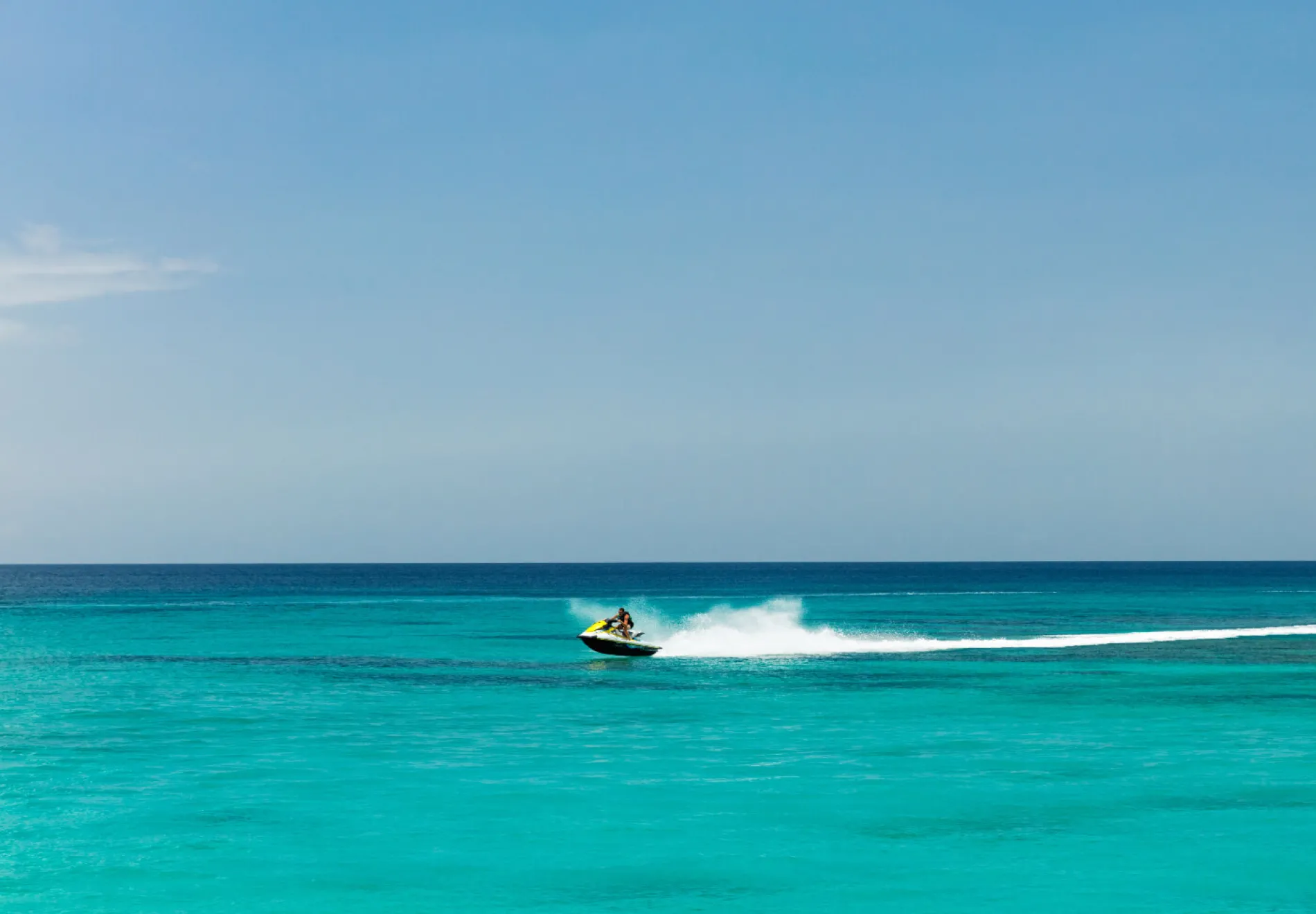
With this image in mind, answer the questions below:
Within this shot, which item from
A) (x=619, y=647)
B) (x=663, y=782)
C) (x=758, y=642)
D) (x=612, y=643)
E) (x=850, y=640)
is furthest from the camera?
(x=850, y=640)

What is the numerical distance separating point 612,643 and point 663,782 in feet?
102

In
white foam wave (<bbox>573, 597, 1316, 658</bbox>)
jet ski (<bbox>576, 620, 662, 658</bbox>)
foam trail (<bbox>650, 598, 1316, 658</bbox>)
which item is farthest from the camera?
white foam wave (<bbox>573, 597, 1316, 658</bbox>)

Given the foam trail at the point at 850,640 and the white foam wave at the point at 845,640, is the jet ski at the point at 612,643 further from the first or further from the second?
the foam trail at the point at 850,640

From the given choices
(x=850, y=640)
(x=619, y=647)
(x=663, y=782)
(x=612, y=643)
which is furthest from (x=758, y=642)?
(x=663, y=782)

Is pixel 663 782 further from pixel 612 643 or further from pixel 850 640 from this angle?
pixel 850 640

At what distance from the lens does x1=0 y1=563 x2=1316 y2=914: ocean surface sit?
77.3 ft

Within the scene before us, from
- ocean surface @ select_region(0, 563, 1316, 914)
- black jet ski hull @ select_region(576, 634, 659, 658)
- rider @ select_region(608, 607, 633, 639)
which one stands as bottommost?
ocean surface @ select_region(0, 563, 1316, 914)

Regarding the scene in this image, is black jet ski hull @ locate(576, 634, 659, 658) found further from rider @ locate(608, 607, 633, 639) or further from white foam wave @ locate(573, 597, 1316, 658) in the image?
white foam wave @ locate(573, 597, 1316, 658)

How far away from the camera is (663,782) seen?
32031 mm

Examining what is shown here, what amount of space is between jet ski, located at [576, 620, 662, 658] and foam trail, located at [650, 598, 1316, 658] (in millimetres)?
2369

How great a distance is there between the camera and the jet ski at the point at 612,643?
206ft

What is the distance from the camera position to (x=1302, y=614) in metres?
110

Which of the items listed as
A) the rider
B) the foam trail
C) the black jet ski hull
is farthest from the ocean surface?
the rider

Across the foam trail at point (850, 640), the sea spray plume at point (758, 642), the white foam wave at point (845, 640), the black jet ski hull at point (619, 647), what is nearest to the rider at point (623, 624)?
the black jet ski hull at point (619, 647)
